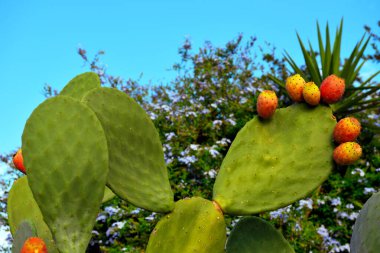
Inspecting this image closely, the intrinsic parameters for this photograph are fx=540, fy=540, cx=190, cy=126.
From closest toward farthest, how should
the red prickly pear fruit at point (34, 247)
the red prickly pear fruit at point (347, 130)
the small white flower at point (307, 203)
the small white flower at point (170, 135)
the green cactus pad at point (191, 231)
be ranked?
the red prickly pear fruit at point (34, 247)
the green cactus pad at point (191, 231)
the red prickly pear fruit at point (347, 130)
the small white flower at point (307, 203)
the small white flower at point (170, 135)

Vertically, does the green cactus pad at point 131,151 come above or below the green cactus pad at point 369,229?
above

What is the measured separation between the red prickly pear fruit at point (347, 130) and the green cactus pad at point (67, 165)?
30.0 inches

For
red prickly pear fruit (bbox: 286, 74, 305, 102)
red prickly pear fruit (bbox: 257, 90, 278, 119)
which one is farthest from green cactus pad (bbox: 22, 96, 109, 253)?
red prickly pear fruit (bbox: 286, 74, 305, 102)

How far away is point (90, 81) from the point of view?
74.2 inches

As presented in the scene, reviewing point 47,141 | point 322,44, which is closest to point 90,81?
point 47,141

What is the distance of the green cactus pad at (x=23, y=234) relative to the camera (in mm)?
1599

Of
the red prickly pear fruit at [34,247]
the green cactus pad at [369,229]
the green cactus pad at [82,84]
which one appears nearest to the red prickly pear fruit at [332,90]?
the green cactus pad at [369,229]

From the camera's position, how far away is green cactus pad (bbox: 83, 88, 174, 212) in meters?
1.55

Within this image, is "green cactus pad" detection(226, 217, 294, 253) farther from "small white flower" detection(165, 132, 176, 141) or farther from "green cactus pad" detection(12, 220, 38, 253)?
"small white flower" detection(165, 132, 176, 141)

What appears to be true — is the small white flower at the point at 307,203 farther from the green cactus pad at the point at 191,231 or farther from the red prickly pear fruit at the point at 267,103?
the green cactus pad at the point at 191,231

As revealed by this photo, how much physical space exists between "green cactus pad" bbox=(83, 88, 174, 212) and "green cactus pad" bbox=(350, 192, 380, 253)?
56cm

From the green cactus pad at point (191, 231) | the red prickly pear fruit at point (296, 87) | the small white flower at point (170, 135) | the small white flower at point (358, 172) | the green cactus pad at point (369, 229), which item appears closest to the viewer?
the green cactus pad at point (369, 229)

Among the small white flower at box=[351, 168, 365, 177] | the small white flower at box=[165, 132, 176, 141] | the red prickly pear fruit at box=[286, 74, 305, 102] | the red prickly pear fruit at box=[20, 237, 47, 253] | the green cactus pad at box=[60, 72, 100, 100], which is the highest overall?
the small white flower at box=[165, 132, 176, 141]

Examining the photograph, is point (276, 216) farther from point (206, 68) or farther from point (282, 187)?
point (282, 187)
